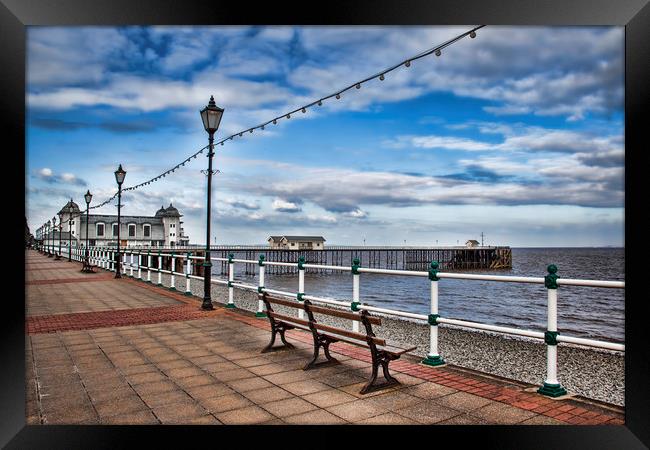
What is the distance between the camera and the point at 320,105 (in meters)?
9.24

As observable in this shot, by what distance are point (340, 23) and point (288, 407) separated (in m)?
3.23

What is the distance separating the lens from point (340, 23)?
3.97 meters

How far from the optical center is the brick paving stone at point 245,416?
156 inches

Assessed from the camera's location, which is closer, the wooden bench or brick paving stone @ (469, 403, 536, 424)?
brick paving stone @ (469, 403, 536, 424)

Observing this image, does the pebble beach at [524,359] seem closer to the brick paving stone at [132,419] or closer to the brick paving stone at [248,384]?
the brick paving stone at [248,384]

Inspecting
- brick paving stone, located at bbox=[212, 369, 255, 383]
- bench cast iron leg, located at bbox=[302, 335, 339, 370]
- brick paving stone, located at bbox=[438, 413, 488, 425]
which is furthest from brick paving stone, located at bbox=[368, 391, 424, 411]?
brick paving stone, located at bbox=[212, 369, 255, 383]

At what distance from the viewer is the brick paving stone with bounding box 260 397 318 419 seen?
412 centimetres

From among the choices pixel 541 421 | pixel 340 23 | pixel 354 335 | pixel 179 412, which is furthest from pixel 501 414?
pixel 340 23

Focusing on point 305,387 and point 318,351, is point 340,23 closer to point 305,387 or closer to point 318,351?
point 305,387

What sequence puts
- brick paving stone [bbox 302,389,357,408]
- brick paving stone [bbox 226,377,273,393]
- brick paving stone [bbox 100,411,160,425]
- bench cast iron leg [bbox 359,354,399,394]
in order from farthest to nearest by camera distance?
1. brick paving stone [bbox 226,377,273,393]
2. bench cast iron leg [bbox 359,354,399,394]
3. brick paving stone [bbox 302,389,357,408]
4. brick paving stone [bbox 100,411,160,425]

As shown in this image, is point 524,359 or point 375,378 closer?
point 375,378

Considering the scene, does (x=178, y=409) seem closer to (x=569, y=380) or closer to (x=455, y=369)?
(x=455, y=369)

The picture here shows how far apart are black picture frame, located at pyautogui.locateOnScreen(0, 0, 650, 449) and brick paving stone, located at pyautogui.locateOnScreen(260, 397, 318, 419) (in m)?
0.31

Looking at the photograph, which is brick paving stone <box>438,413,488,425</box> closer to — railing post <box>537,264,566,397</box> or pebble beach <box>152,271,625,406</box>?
railing post <box>537,264,566,397</box>
